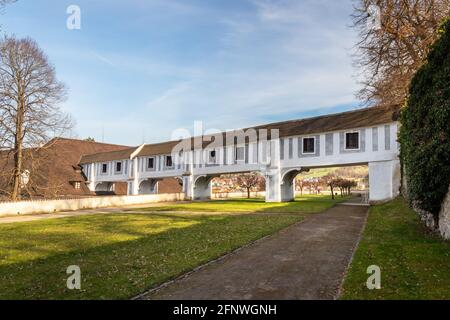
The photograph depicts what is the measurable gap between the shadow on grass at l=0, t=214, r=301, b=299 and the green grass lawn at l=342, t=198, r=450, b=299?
3665 mm

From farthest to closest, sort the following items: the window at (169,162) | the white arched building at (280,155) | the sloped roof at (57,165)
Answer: the window at (169,162), the white arched building at (280,155), the sloped roof at (57,165)

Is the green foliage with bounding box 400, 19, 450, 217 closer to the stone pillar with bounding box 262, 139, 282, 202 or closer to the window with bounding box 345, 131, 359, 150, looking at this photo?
the window with bounding box 345, 131, 359, 150

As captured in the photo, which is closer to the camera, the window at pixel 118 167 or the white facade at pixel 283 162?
the white facade at pixel 283 162

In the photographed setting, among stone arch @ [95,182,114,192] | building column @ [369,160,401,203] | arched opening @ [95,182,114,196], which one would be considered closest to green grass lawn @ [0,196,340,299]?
building column @ [369,160,401,203]

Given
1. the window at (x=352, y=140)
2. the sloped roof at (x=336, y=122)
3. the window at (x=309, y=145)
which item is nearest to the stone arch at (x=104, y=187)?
the sloped roof at (x=336, y=122)

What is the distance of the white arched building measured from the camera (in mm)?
28625

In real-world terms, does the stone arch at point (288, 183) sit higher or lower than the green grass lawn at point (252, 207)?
higher

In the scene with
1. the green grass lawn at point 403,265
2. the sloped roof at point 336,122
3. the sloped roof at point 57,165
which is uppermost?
the sloped roof at point 336,122

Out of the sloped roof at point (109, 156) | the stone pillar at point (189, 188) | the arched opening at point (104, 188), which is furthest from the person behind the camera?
the arched opening at point (104, 188)

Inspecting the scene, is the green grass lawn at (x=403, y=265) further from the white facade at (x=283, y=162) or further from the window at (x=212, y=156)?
the window at (x=212, y=156)

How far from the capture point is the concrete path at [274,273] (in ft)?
19.7

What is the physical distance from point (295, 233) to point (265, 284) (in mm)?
6826

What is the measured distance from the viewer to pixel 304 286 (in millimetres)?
6387

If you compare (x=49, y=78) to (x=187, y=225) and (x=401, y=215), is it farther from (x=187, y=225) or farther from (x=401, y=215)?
(x=401, y=215)
